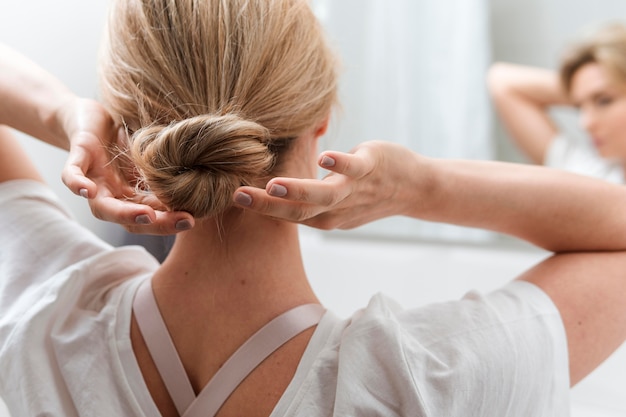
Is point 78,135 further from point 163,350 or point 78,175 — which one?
point 163,350

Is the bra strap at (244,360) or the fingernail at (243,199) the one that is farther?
the bra strap at (244,360)

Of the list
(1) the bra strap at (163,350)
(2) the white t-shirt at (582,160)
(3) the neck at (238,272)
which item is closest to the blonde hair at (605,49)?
(2) the white t-shirt at (582,160)

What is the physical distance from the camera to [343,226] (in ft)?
2.27

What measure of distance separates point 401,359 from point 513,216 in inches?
10.8

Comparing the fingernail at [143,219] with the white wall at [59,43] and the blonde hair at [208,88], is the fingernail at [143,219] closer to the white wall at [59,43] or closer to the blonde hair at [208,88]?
the blonde hair at [208,88]

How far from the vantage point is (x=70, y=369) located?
0.66 meters

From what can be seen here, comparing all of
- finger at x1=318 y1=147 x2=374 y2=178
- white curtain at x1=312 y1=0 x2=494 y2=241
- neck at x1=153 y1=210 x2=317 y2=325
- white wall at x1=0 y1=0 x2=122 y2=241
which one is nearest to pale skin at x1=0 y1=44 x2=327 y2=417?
neck at x1=153 y1=210 x2=317 y2=325

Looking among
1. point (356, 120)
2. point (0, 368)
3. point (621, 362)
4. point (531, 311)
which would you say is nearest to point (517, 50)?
point (356, 120)

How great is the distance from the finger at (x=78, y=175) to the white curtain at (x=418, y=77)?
1.09 meters

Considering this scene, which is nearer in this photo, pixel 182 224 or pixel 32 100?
pixel 182 224

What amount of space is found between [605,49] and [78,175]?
1.31 meters

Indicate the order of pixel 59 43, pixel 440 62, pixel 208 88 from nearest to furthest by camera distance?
1. pixel 208 88
2. pixel 59 43
3. pixel 440 62

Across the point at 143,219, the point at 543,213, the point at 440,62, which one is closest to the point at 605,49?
the point at 440,62

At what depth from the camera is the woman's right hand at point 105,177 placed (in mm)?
536
